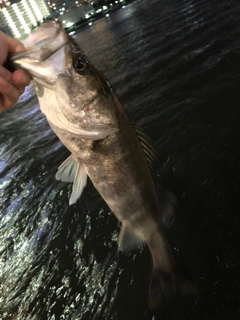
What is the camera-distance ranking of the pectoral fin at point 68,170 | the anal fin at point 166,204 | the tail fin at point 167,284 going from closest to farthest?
1. the pectoral fin at point 68,170
2. the anal fin at point 166,204
3. the tail fin at point 167,284

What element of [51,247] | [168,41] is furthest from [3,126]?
[51,247]

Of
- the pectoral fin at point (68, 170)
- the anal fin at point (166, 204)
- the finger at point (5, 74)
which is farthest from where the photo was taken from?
the anal fin at point (166, 204)

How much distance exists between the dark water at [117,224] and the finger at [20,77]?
11.3 feet

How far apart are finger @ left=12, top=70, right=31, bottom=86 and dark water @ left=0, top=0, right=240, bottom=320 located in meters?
3.45

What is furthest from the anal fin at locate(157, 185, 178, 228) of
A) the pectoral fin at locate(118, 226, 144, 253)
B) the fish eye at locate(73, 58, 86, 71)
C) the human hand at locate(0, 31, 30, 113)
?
the human hand at locate(0, 31, 30, 113)

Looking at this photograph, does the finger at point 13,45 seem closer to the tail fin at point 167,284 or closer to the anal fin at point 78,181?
the anal fin at point 78,181

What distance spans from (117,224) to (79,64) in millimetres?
3857

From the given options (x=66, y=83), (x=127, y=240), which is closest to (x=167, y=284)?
(x=127, y=240)

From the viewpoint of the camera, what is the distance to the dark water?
435 centimetres

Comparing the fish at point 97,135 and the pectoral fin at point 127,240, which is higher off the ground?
the fish at point 97,135

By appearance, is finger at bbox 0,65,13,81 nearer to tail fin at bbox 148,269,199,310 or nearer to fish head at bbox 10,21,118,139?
Result: fish head at bbox 10,21,118,139

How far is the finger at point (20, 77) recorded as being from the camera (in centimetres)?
214

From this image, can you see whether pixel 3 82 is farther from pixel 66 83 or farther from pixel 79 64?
pixel 79 64

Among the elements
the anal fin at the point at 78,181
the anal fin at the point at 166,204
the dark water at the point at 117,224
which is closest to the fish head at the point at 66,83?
the anal fin at the point at 78,181
